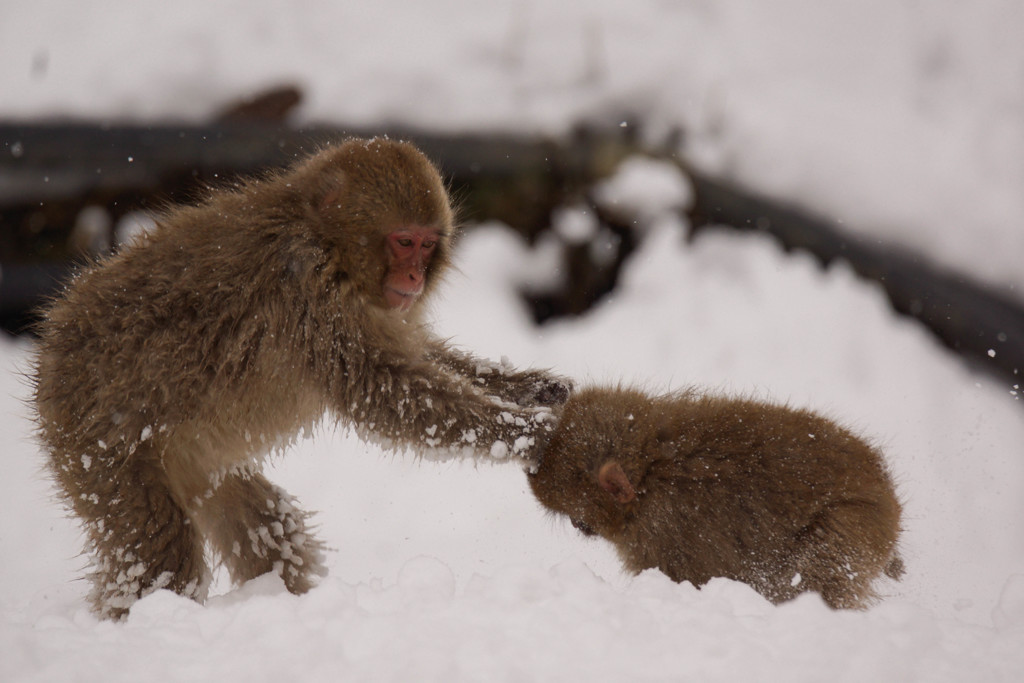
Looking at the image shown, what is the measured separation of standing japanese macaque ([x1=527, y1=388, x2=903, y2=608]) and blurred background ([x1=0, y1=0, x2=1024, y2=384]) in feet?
10.9

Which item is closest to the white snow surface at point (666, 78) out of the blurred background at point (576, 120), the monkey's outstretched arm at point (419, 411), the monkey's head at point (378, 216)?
the blurred background at point (576, 120)

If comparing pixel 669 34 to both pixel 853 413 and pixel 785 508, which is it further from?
pixel 785 508

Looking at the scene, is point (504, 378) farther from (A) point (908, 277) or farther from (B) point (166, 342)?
(A) point (908, 277)

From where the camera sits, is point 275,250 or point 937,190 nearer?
point 275,250

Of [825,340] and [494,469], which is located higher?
[825,340]

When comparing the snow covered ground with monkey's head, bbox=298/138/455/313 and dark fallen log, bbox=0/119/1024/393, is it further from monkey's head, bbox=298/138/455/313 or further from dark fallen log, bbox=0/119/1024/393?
monkey's head, bbox=298/138/455/313

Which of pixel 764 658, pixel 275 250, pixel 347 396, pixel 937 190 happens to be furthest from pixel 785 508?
pixel 937 190

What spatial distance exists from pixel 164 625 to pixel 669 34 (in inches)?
266

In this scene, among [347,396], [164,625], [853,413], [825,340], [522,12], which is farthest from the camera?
[522,12]

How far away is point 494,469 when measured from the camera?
6059 mm

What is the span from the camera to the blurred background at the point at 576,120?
663 centimetres

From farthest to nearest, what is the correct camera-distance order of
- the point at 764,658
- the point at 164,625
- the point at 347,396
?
the point at 347,396 < the point at 164,625 < the point at 764,658

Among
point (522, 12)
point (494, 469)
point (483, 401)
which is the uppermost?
point (483, 401)

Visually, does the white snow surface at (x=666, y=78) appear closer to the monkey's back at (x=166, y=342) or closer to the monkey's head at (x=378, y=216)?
the monkey's head at (x=378, y=216)
